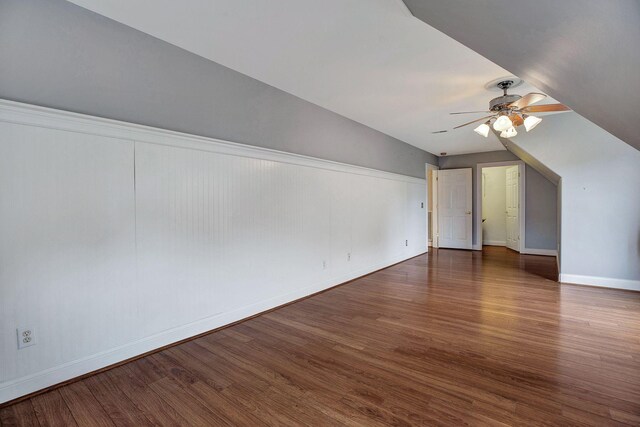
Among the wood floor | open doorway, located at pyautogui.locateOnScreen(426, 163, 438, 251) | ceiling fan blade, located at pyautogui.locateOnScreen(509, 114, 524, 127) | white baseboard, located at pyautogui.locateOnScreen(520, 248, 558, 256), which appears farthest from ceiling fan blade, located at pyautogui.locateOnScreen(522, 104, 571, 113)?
white baseboard, located at pyautogui.locateOnScreen(520, 248, 558, 256)

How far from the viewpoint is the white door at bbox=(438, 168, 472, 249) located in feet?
24.5

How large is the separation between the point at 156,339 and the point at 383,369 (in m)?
1.81

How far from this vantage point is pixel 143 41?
2.33 metres

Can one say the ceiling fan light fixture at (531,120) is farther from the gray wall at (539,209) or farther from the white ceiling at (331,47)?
the gray wall at (539,209)

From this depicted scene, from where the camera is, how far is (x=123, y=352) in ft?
7.34

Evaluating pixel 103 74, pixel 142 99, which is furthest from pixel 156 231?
pixel 103 74

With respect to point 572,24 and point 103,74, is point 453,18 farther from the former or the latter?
point 103,74

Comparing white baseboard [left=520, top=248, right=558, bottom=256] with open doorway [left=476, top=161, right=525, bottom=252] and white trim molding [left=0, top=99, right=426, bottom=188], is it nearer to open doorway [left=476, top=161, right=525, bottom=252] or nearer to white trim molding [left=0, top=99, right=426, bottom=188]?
open doorway [left=476, top=161, right=525, bottom=252]

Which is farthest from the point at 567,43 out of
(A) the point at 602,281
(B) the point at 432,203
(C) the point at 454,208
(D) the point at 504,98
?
(B) the point at 432,203

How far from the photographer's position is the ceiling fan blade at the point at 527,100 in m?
2.75

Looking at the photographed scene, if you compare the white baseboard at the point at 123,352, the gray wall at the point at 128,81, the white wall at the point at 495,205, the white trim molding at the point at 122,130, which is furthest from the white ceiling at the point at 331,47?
the white wall at the point at 495,205

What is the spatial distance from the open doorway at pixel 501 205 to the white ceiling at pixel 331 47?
3.99 metres

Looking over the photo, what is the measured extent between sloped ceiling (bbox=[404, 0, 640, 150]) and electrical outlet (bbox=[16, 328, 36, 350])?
3.02 metres

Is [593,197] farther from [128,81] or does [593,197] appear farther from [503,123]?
[128,81]
